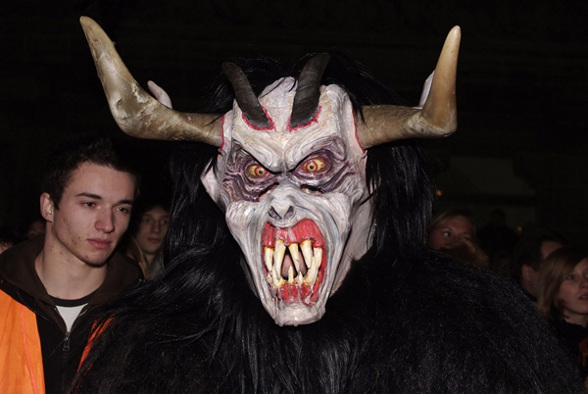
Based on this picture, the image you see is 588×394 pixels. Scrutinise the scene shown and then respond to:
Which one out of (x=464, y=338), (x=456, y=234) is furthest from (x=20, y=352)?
(x=456, y=234)

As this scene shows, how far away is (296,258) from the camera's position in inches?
105

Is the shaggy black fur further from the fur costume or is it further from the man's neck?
the man's neck

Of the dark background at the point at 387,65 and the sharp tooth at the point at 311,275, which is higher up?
the dark background at the point at 387,65

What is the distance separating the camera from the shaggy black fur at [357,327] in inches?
104

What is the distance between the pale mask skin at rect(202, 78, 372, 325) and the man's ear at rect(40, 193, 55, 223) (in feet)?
2.81

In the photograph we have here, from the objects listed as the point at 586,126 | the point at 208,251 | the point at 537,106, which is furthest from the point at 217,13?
the point at 208,251

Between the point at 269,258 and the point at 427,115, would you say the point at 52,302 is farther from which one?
the point at 427,115

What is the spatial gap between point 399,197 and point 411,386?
697 mm

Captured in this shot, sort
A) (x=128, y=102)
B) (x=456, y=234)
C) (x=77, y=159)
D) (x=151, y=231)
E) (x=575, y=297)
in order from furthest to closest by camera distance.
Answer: (x=151, y=231), (x=456, y=234), (x=575, y=297), (x=77, y=159), (x=128, y=102)

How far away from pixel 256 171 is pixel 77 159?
1.03m

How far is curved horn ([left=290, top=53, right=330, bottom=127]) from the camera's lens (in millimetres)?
2814

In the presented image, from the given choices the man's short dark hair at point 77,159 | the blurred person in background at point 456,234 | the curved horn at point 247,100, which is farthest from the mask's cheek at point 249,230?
the blurred person in background at point 456,234

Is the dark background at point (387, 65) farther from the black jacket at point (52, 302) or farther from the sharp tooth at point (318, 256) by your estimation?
the sharp tooth at point (318, 256)

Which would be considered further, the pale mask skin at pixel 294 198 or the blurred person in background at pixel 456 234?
the blurred person in background at pixel 456 234
